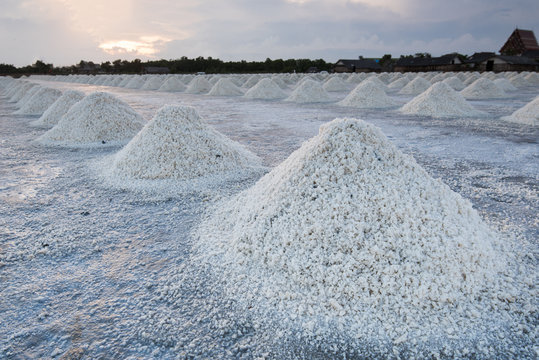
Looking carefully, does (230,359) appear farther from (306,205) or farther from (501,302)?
(501,302)

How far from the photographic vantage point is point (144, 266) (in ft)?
9.25

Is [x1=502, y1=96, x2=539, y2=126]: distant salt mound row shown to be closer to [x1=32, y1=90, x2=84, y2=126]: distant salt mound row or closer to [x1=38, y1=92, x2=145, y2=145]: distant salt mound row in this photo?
[x1=38, y1=92, x2=145, y2=145]: distant salt mound row

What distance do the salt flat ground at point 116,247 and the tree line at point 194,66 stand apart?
169 feet

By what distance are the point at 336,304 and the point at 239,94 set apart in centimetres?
2149

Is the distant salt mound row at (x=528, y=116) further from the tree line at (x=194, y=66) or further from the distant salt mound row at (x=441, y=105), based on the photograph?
the tree line at (x=194, y=66)

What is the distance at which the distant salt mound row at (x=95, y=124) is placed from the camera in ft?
24.9

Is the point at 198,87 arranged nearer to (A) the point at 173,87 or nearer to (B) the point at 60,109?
(A) the point at 173,87

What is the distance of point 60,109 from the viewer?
10.5 meters

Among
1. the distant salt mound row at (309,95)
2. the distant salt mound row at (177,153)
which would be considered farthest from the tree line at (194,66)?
the distant salt mound row at (177,153)

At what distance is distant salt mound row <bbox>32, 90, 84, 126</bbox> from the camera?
10.2 metres

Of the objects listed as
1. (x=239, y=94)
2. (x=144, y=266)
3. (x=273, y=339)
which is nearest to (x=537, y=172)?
(x=273, y=339)

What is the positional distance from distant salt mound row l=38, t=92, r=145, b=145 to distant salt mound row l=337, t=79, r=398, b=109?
391 inches

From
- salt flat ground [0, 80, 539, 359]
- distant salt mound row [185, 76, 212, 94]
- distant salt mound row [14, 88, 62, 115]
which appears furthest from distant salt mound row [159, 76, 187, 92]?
salt flat ground [0, 80, 539, 359]

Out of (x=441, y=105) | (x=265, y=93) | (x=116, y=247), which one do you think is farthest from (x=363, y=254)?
(x=265, y=93)
